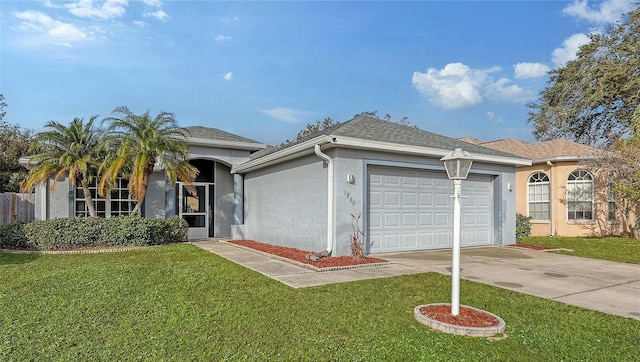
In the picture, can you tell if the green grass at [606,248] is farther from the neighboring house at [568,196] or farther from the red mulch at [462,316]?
the red mulch at [462,316]

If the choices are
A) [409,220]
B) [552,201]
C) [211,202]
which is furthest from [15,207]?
[552,201]

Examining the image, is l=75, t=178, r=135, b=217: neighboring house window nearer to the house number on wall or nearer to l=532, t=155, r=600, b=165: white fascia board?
the house number on wall

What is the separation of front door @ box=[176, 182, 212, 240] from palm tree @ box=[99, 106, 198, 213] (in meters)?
2.52

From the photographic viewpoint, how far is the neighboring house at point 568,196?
1609cm

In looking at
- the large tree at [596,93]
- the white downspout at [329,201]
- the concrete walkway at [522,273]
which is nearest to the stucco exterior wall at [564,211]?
the large tree at [596,93]

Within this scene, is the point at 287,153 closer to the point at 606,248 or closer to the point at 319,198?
the point at 319,198

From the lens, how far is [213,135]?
15188 millimetres

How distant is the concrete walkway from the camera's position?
5.79 meters

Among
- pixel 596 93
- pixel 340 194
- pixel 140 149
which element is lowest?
pixel 340 194

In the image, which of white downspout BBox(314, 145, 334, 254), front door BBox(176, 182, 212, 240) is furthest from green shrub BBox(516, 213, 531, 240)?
front door BBox(176, 182, 212, 240)

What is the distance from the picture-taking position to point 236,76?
17.1 meters

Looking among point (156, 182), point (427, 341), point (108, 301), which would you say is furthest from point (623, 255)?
point (156, 182)

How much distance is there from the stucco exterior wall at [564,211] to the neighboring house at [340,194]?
17.7 feet

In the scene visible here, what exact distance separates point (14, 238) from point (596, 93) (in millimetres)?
22141
